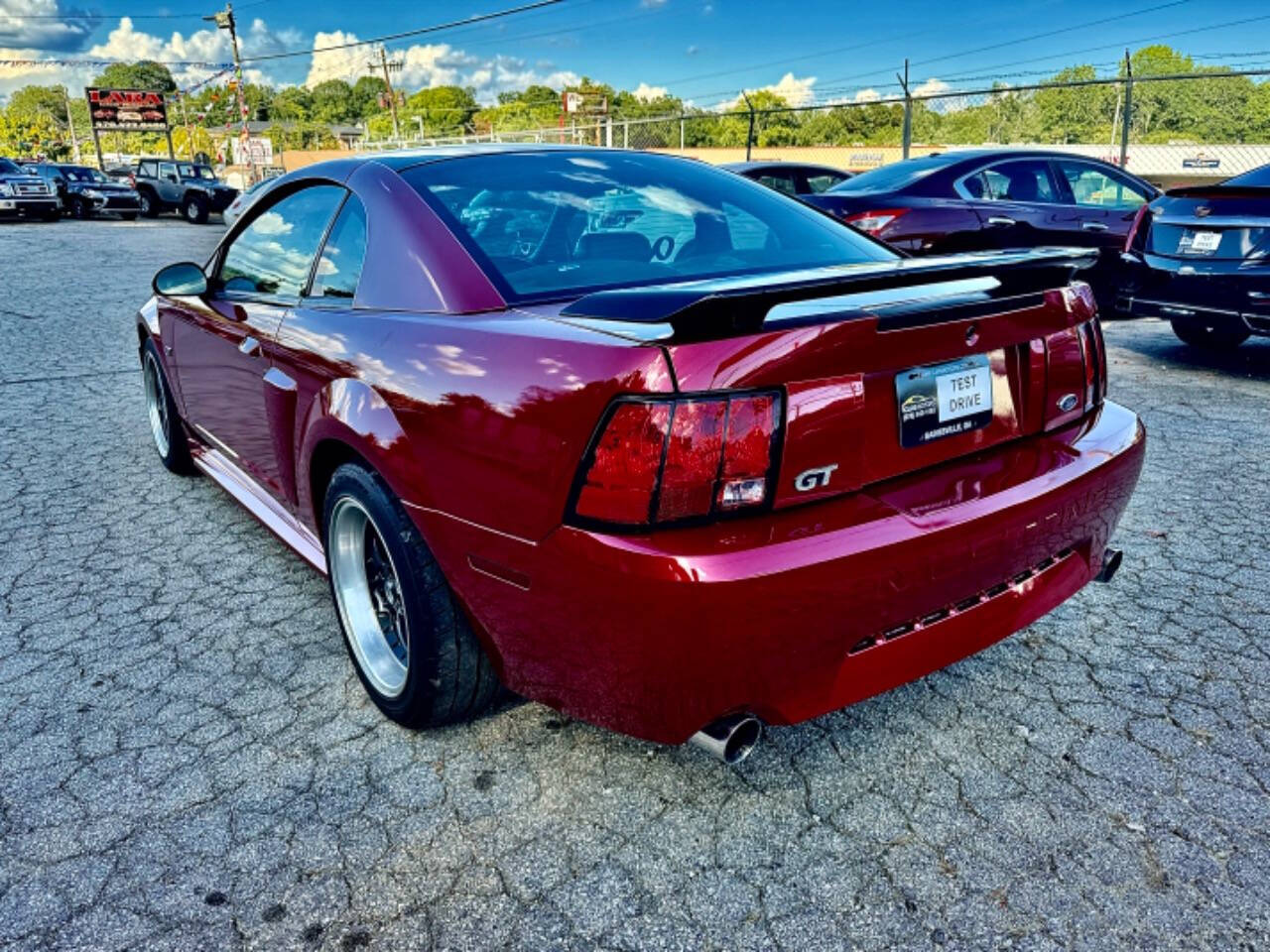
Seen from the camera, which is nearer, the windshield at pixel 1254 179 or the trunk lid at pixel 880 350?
the trunk lid at pixel 880 350

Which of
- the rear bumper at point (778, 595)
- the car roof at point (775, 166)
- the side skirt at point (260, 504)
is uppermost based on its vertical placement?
the car roof at point (775, 166)

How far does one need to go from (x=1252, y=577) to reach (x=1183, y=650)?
723 millimetres

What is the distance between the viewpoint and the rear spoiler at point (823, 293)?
5.44 feet

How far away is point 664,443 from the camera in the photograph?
1661mm

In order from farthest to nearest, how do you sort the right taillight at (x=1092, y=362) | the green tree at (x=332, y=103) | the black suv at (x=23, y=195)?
the green tree at (x=332, y=103) < the black suv at (x=23, y=195) < the right taillight at (x=1092, y=362)

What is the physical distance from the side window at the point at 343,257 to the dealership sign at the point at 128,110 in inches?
2298

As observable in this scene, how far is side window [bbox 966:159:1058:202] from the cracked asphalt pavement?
5.06m

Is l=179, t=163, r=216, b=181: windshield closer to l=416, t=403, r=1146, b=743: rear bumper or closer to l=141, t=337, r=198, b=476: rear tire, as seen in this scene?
l=141, t=337, r=198, b=476: rear tire

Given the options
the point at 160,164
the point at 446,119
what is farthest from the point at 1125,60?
the point at 446,119

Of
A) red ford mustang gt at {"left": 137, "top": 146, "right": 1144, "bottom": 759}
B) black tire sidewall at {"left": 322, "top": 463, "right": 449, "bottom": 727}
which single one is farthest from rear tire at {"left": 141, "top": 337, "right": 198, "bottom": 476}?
black tire sidewall at {"left": 322, "top": 463, "right": 449, "bottom": 727}

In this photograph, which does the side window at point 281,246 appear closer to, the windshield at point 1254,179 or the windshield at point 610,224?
the windshield at point 610,224

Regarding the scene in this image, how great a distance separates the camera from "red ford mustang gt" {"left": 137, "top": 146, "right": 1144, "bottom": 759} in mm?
1685

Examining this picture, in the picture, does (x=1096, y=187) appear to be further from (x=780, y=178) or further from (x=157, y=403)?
(x=157, y=403)

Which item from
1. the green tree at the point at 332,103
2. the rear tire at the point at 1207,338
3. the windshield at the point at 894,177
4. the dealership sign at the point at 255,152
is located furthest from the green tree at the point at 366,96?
the rear tire at the point at 1207,338
